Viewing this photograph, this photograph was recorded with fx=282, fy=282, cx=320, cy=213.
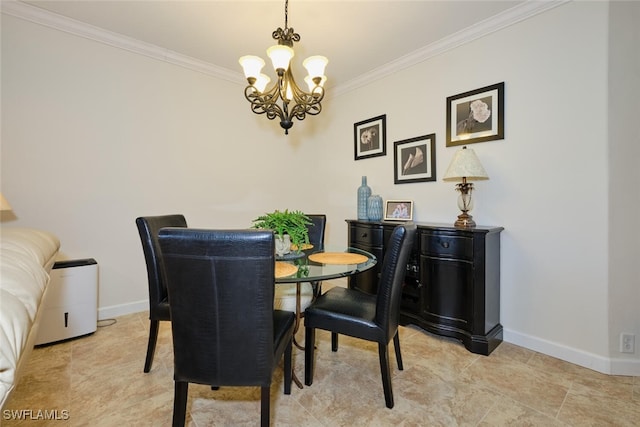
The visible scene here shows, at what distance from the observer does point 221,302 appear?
3.56ft

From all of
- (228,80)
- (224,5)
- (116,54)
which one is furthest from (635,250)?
(116,54)

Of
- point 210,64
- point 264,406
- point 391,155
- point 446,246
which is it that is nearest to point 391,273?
point 264,406

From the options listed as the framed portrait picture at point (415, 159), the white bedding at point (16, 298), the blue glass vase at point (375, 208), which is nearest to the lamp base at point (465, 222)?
the framed portrait picture at point (415, 159)

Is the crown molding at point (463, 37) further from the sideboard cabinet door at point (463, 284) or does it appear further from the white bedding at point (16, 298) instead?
the white bedding at point (16, 298)

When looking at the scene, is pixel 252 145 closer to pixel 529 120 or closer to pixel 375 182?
pixel 375 182

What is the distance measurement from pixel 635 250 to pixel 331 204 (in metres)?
2.75

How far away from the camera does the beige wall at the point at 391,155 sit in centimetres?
188

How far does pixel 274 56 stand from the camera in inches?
68.9

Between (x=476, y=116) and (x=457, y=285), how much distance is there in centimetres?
142

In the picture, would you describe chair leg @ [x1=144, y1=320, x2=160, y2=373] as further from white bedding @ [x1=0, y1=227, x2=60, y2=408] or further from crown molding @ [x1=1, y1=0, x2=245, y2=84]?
crown molding @ [x1=1, y1=0, x2=245, y2=84]

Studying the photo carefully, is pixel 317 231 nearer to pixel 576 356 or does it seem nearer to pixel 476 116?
pixel 476 116

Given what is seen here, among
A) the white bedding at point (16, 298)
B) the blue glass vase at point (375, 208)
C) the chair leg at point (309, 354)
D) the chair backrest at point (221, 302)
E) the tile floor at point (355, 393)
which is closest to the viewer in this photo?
the white bedding at point (16, 298)

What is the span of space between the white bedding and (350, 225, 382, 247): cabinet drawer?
91.3 inches

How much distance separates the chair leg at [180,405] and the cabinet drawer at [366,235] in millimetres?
1969
